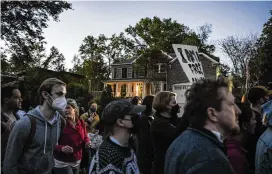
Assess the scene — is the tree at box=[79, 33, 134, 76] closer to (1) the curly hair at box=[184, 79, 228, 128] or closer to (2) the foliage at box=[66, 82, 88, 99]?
(2) the foliage at box=[66, 82, 88, 99]

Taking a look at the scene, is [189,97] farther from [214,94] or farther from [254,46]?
[254,46]

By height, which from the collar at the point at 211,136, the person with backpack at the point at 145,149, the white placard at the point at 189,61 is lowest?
the person with backpack at the point at 145,149

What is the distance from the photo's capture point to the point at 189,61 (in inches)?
682

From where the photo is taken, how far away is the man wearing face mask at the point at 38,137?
345 cm

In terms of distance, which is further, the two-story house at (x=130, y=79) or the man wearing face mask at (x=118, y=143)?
the two-story house at (x=130, y=79)

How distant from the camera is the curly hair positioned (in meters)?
2.18

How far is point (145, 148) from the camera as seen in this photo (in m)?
5.37

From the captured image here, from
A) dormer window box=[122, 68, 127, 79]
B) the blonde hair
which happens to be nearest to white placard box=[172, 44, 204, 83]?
the blonde hair

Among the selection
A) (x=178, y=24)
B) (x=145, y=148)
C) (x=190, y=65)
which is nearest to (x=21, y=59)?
(x=190, y=65)

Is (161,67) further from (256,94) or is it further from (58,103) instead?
(58,103)

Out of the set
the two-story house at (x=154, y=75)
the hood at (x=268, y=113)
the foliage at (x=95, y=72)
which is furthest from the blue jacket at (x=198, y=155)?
the foliage at (x=95, y=72)

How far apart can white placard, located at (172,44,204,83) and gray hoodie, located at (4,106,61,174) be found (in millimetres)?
13269

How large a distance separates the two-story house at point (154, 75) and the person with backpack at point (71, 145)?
38.9 m

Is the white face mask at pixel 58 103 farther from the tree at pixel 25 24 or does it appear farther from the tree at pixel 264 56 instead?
the tree at pixel 264 56
